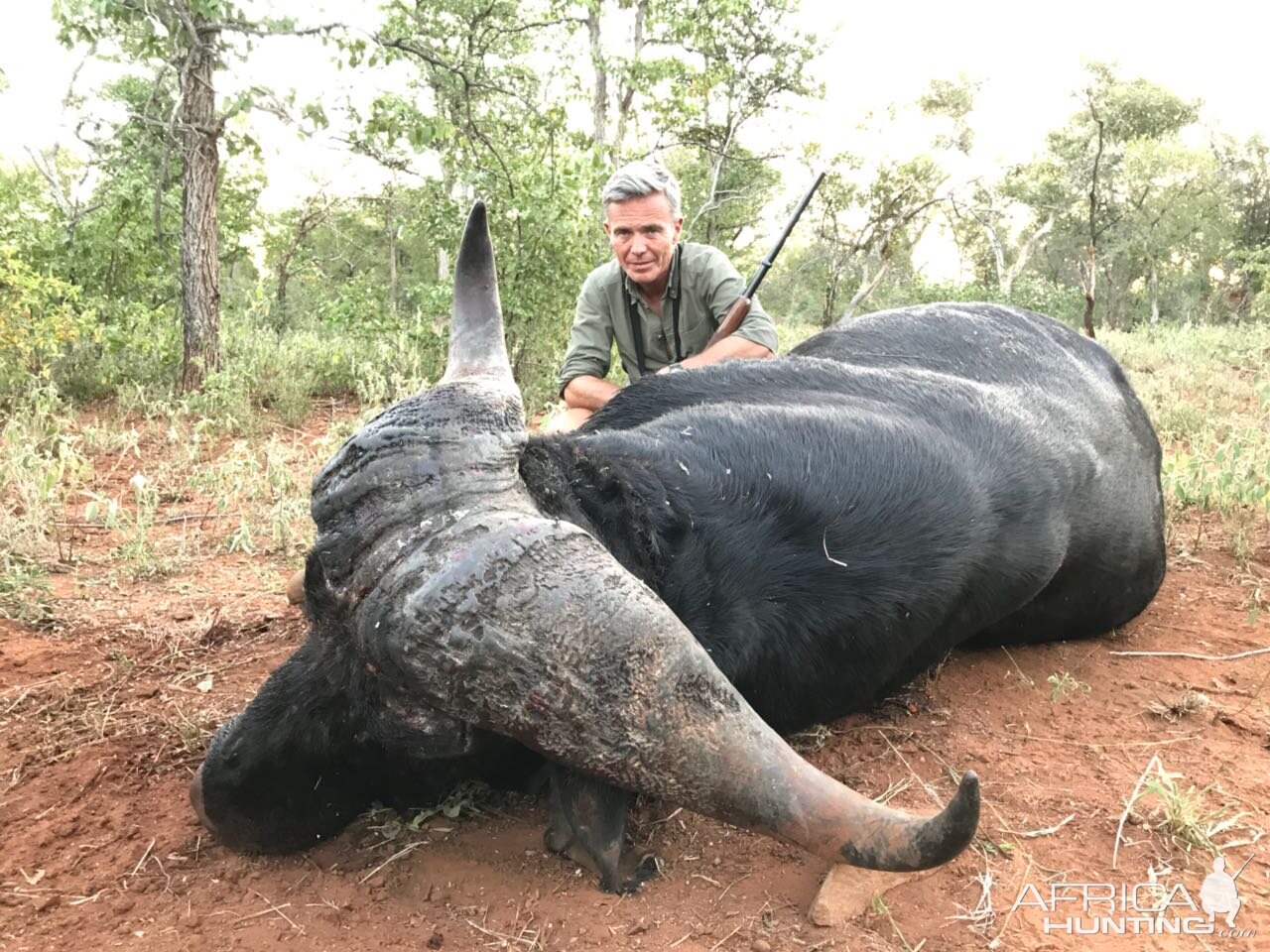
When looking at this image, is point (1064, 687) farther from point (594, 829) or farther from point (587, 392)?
point (587, 392)

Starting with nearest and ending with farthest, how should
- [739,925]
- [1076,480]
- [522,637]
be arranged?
[522,637], [739,925], [1076,480]

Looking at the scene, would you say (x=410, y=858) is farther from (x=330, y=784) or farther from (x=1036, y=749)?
(x=1036, y=749)

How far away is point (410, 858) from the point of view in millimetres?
1999

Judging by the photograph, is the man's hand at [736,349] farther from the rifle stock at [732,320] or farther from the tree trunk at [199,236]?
the tree trunk at [199,236]

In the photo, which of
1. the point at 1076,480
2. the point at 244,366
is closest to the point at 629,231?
the point at 1076,480

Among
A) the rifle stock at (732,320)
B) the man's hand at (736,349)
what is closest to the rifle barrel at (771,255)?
the rifle stock at (732,320)

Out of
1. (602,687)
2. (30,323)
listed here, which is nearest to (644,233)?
(602,687)

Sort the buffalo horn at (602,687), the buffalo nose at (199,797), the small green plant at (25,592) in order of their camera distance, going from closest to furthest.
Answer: the buffalo horn at (602,687) → the buffalo nose at (199,797) → the small green plant at (25,592)

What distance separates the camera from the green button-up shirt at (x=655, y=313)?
4801 mm

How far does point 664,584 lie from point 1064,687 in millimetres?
1675

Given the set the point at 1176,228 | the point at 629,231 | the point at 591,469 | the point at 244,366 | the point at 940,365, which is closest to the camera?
the point at 591,469

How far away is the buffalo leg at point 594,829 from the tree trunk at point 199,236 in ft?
20.1

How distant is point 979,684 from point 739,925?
144cm

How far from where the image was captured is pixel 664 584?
187 centimetres
